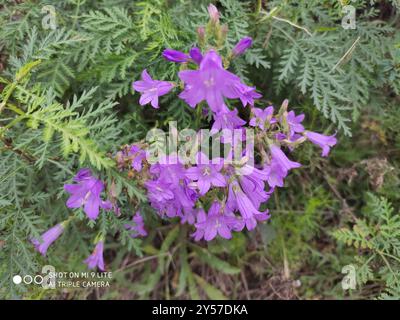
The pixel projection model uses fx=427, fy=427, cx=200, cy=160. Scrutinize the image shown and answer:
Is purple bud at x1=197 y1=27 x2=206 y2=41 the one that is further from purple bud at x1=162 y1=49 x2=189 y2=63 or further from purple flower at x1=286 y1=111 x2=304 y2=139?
purple flower at x1=286 y1=111 x2=304 y2=139

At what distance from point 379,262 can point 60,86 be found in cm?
256

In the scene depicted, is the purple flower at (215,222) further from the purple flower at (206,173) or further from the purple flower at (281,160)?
the purple flower at (281,160)

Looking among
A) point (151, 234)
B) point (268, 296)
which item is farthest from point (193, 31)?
point (268, 296)

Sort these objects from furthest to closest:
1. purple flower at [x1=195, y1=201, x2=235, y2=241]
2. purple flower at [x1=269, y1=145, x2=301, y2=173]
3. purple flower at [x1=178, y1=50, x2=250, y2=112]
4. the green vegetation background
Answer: the green vegetation background → purple flower at [x1=195, y1=201, x2=235, y2=241] → purple flower at [x1=269, y1=145, x2=301, y2=173] → purple flower at [x1=178, y1=50, x2=250, y2=112]

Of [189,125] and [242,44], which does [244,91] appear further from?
[189,125]

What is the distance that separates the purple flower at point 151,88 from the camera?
237 centimetres

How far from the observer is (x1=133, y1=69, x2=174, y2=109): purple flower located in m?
2.37

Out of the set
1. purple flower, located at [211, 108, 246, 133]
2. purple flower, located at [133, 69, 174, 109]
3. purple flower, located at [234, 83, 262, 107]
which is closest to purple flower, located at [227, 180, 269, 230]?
purple flower, located at [211, 108, 246, 133]

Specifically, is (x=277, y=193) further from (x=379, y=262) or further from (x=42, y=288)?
(x=42, y=288)

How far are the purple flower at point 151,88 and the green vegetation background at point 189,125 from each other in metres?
0.23

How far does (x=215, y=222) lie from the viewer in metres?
2.48

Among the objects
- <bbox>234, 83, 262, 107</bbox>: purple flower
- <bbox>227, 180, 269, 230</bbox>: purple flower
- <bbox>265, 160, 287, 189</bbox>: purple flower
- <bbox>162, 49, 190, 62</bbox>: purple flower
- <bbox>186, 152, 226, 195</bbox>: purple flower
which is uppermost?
<bbox>162, 49, 190, 62</bbox>: purple flower

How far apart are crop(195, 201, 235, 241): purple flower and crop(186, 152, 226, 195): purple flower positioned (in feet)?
0.83

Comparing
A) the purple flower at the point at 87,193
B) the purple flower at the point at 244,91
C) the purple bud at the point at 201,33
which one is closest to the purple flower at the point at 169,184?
the purple flower at the point at 87,193
